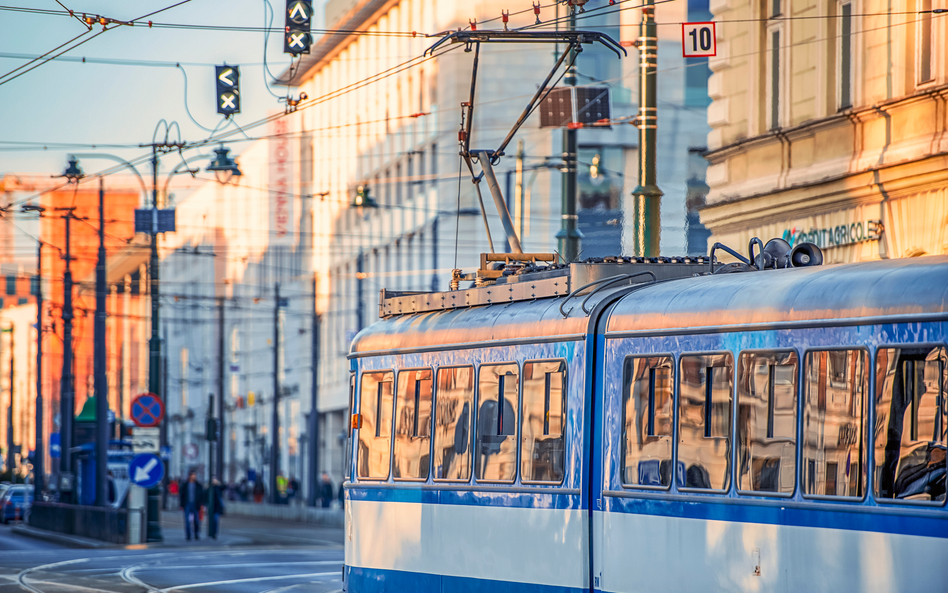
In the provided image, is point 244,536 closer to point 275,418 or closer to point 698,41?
point 275,418

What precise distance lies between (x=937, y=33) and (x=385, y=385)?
8407 mm

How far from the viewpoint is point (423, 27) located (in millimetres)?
55938

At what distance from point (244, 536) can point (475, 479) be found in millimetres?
25916

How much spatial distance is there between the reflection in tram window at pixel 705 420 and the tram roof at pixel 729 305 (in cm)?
24

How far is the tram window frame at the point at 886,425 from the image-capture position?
7.76 metres

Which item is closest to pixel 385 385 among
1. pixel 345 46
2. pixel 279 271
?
pixel 345 46

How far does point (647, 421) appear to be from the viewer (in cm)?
984

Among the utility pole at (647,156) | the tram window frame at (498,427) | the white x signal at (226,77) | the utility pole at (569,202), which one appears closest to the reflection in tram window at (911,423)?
the tram window frame at (498,427)

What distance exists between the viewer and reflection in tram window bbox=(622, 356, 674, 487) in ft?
31.8

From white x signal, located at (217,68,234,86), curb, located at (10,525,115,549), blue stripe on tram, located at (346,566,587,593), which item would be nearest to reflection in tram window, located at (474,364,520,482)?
blue stripe on tram, located at (346,566,587,593)

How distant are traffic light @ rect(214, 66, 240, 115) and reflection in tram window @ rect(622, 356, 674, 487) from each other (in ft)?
40.8

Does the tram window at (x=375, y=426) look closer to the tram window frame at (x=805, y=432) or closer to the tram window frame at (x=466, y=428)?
the tram window frame at (x=466, y=428)

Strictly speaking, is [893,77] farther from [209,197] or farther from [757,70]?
[209,197]

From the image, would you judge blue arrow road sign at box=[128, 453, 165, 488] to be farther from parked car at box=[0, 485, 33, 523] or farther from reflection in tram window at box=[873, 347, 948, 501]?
parked car at box=[0, 485, 33, 523]
